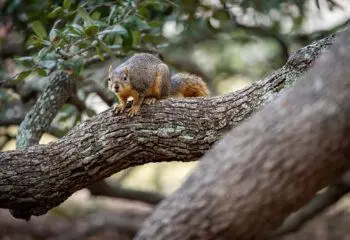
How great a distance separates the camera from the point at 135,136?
358 cm

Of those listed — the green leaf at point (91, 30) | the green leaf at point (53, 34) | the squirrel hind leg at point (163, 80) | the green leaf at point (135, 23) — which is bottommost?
the squirrel hind leg at point (163, 80)

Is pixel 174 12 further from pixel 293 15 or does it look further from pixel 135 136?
pixel 135 136

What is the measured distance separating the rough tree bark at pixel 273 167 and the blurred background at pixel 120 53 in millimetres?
1849

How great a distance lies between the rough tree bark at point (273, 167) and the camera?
2.20 metres

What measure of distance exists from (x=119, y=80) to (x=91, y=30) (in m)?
A: 0.49

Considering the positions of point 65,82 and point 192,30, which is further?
point 192,30

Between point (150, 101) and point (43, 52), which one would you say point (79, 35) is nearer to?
point (43, 52)

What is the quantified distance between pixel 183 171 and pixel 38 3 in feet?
15.2

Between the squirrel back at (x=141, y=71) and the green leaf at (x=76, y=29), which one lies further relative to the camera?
the squirrel back at (x=141, y=71)

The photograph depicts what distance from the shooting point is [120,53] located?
4.84 m

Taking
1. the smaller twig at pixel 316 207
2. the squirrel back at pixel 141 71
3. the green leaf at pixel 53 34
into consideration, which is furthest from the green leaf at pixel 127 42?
the smaller twig at pixel 316 207

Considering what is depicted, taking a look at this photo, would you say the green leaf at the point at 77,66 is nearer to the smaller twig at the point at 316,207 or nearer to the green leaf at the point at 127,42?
the green leaf at the point at 127,42

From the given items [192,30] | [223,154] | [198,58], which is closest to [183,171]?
[198,58]

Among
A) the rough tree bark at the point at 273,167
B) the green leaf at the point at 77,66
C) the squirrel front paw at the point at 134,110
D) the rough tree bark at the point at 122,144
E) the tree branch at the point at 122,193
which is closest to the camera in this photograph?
the rough tree bark at the point at 273,167
